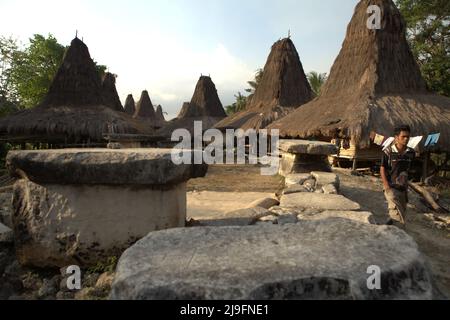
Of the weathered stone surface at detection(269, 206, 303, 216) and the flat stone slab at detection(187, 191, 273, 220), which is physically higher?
the weathered stone surface at detection(269, 206, 303, 216)

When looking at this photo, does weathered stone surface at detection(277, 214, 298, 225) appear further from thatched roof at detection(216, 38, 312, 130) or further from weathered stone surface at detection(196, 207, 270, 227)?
thatched roof at detection(216, 38, 312, 130)

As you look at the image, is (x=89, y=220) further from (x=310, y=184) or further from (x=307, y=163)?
(x=307, y=163)

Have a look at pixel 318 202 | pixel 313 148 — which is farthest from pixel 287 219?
pixel 313 148

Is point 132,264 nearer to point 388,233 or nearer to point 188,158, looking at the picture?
point 188,158

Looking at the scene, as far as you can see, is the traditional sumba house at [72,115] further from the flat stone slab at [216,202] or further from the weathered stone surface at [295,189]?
the weathered stone surface at [295,189]

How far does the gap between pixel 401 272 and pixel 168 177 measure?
165cm

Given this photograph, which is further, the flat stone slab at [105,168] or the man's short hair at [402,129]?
the man's short hair at [402,129]

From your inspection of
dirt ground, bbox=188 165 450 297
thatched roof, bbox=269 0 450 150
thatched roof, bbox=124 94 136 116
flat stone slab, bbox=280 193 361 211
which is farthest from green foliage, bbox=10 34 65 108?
flat stone slab, bbox=280 193 361 211

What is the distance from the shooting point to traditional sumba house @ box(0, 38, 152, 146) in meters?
13.4

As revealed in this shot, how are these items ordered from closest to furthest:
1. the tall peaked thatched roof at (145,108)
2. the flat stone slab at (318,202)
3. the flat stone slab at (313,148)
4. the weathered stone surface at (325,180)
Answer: the flat stone slab at (318,202) → the weathered stone surface at (325,180) → the flat stone slab at (313,148) → the tall peaked thatched roof at (145,108)

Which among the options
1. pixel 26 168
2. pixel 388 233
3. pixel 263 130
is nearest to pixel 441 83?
pixel 263 130

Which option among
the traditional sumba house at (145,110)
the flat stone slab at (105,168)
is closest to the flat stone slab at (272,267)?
the flat stone slab at (105,168)

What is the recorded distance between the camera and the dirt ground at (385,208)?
12.7 feet

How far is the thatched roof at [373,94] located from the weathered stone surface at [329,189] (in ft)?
19.5
